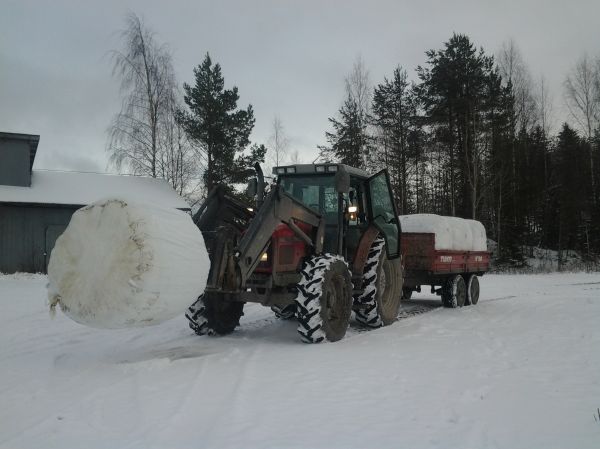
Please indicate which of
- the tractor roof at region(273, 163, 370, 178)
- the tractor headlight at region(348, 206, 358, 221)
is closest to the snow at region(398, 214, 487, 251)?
the tractor headlight at region(348, 206, 358, 221)

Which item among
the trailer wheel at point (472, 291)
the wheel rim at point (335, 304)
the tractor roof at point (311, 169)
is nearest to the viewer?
the wheel rim at point (335, 304)

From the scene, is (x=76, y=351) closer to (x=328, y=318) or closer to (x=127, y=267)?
(x=127, y=267)

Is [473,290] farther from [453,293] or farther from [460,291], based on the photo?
[453,293]

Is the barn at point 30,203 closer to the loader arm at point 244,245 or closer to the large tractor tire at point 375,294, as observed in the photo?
the large tractor tire at point 375,294

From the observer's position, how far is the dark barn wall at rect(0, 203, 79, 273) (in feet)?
69.2

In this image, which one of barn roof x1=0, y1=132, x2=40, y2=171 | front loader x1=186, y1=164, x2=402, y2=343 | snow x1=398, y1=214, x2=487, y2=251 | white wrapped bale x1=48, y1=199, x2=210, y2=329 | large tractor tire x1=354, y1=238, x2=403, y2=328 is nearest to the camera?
white wrapped bale x1=48, y1=199, x2=210, y2=329

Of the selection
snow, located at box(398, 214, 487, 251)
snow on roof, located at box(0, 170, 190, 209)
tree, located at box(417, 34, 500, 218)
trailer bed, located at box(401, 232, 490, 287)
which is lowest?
trailer bed, located at box(401, 232, 490, 287)

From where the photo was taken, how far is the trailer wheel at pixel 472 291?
41.7 feet

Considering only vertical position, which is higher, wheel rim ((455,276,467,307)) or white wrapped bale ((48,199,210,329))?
white wrapped bale ((48,199,210,329))

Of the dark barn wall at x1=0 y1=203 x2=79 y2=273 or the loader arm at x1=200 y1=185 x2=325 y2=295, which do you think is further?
the dark barn wall at x1=0 y1=203 x2=79 y2=273

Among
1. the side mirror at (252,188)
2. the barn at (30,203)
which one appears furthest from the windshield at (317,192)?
the barn at (30,203)

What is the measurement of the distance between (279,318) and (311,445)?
242 inches

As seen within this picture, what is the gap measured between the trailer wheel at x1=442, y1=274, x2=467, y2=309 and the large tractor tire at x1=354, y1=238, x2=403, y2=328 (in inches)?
121

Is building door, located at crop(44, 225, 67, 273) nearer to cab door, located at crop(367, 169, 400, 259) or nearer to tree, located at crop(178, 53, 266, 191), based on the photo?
tree, located at crop(178, 53, 266, 191)
